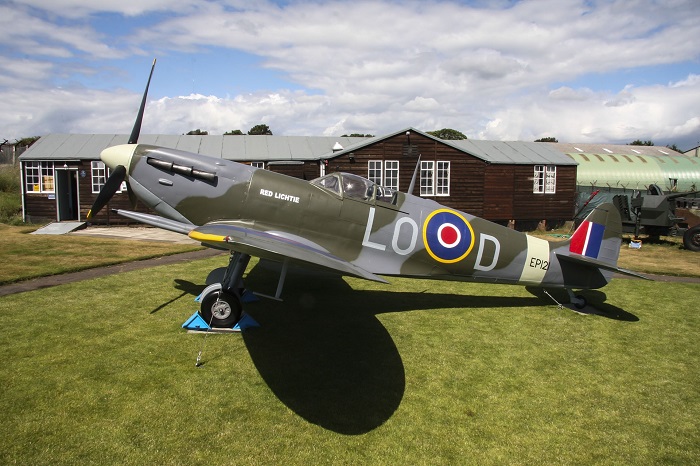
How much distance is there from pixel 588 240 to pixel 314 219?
5665 millimetres

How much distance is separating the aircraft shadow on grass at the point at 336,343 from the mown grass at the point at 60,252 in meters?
Result: 3.52

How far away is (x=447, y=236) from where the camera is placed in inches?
303

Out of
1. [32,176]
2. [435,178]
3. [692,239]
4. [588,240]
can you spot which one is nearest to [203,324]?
[588,240]

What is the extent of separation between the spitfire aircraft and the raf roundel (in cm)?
2

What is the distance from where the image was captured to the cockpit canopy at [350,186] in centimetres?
732

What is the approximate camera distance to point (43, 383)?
4.85 metres

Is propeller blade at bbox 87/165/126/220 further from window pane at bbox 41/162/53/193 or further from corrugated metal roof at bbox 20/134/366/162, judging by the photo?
window pane at bbox 41/162/53/193

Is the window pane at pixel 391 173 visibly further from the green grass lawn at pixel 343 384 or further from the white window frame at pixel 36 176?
the white window frame at pixel 36 176

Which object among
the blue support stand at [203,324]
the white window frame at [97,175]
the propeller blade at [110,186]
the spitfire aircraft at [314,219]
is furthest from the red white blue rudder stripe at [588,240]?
the white window frame at [97,175]

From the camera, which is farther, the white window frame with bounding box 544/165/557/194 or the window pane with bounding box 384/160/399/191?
the white window frame with bounding box 544/165/557/194

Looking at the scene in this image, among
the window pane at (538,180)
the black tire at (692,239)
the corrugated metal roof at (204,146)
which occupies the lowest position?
the black tire at (692,239)

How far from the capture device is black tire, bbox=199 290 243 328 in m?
6.62

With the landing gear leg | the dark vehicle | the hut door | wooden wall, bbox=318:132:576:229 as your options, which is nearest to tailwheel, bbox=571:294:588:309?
the landing gear leg

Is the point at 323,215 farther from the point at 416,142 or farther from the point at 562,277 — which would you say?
the point at 416,142
